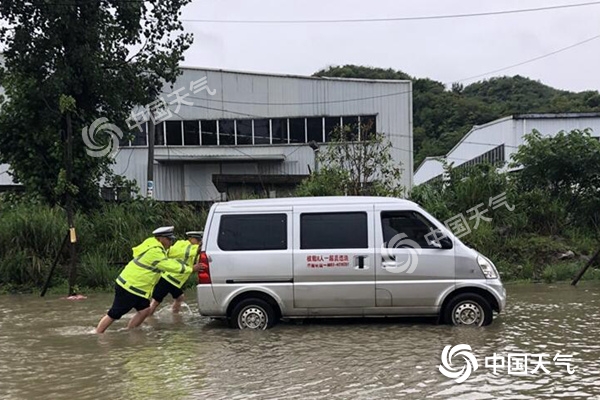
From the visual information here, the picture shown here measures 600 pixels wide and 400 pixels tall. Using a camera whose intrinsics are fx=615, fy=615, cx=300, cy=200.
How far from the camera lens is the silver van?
869 centimetres

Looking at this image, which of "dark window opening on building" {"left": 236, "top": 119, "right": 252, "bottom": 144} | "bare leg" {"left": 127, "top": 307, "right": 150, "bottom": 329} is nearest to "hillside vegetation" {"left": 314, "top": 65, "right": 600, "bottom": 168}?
"dark window opening on building" {"left": 236, "top": 119, "right": 252, "bottom": 144}

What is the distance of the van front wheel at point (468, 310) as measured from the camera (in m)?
8.67

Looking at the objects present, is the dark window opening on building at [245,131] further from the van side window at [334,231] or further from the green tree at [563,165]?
the van side window at [334,231]

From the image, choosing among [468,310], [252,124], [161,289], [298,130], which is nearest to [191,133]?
[252,124]

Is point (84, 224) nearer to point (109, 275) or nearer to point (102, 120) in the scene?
point (109, 275)

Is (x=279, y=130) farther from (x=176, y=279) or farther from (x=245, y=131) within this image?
→ (x=176, y=279)

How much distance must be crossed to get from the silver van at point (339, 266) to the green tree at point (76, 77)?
7636 mm

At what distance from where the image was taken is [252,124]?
32781mm

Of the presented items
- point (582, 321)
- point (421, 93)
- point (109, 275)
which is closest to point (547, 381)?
point (582, 321)

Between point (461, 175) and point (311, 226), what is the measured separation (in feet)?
31.4

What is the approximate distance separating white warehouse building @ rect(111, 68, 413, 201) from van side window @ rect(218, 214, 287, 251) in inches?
865

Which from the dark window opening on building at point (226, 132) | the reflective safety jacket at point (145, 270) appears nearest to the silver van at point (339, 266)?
the reflective safety jacket at point (145, 270)

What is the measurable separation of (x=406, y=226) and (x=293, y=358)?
8.93 ft

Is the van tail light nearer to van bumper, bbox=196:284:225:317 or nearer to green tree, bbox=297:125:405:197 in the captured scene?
van bumper, bbox=196:284:225:317
